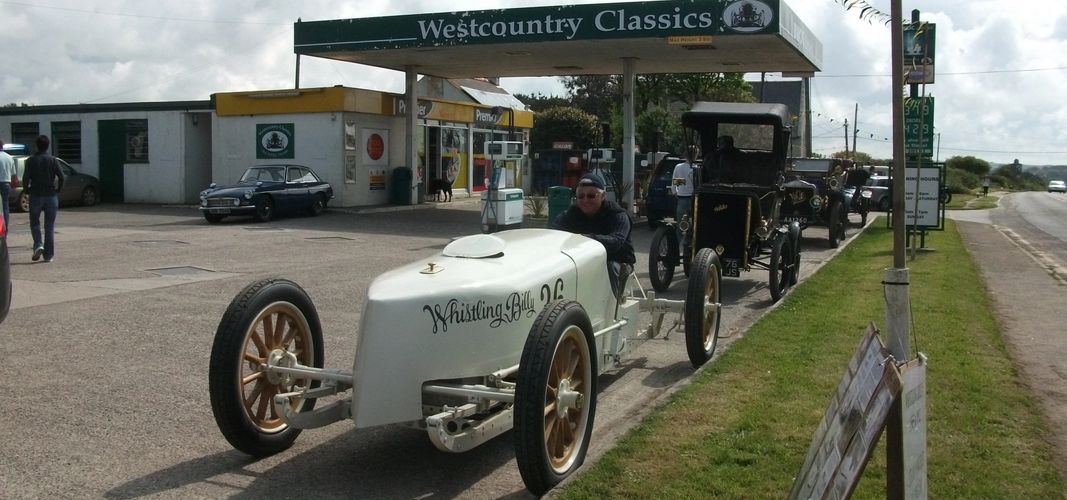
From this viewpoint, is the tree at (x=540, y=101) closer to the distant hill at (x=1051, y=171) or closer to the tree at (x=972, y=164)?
the tree at (x=972, y=164)

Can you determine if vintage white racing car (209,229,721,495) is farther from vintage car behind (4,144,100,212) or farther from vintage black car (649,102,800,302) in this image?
vintage car behind (4,144,100,212)

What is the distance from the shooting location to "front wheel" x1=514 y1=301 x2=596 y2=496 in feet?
14.7

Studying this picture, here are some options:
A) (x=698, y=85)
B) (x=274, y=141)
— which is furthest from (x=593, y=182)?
(x=698, y=85)

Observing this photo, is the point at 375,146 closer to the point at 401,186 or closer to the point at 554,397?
the point at 401,186

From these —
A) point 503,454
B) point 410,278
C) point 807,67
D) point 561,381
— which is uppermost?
point 807,67

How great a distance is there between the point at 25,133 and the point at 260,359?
31.6m

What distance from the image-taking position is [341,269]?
13539 mm

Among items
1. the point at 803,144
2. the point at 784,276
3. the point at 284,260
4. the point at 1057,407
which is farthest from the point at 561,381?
the point at 803,144

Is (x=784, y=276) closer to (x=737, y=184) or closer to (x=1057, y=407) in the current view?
(x=737, y=184)

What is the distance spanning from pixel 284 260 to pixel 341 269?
1.67 m

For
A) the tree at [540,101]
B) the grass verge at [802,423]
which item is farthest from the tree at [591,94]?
the grass verge at [802,423]

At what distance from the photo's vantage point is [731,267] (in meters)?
11.8

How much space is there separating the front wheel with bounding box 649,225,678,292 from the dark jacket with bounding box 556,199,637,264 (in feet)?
15.1

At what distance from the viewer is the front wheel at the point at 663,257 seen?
1182 centimetres
